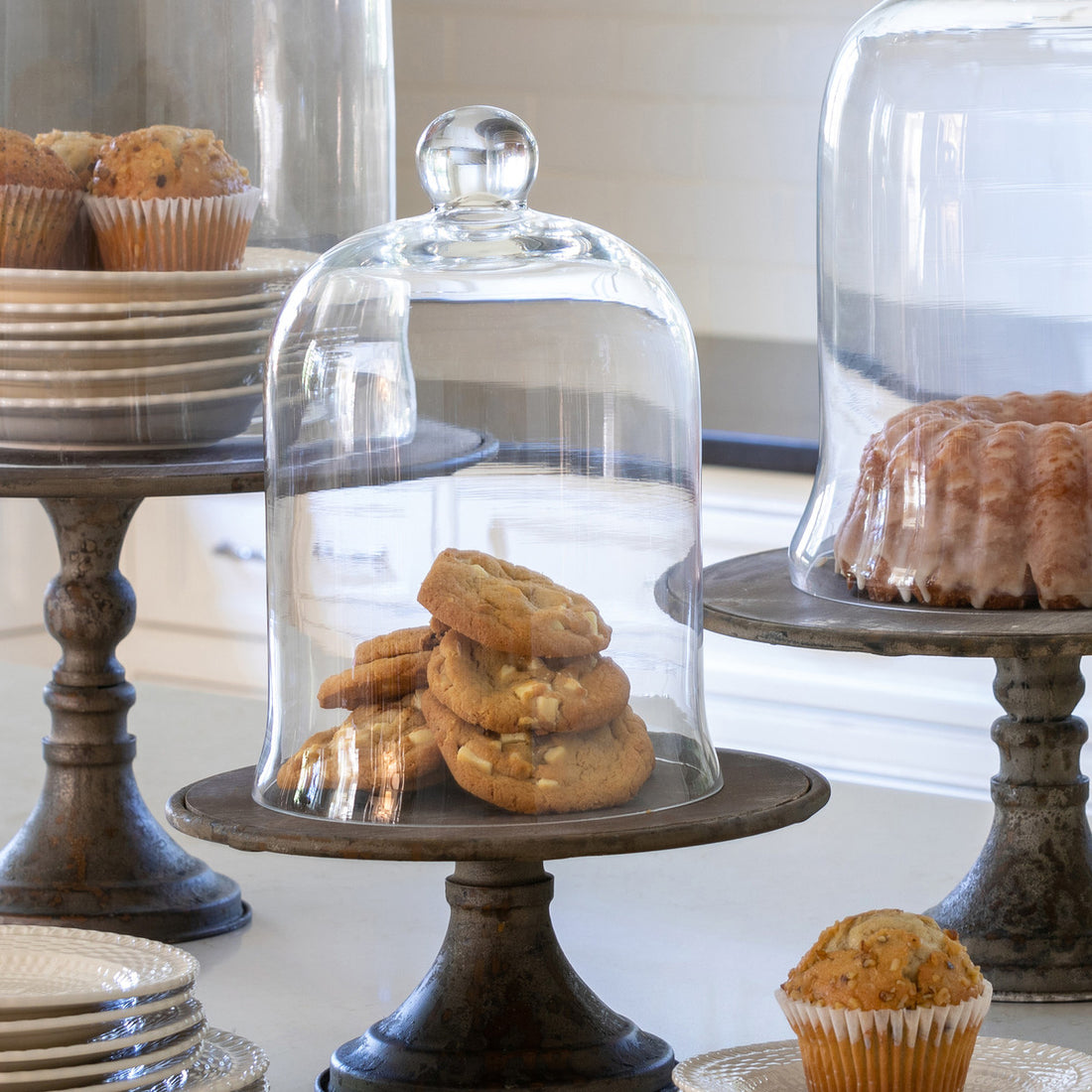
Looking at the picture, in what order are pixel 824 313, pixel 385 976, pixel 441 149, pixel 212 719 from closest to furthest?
pixel 441 149 < pixel 385 976 < pixel 824 313 < pixel 212 719

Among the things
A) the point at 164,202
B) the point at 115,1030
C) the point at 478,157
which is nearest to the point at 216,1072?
the point at 115,1030

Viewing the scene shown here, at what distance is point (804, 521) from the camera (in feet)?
3.57

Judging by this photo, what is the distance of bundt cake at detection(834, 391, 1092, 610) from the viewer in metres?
0.92

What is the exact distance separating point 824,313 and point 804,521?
13 cm

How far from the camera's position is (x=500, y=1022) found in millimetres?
818

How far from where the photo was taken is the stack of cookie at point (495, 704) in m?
0.74

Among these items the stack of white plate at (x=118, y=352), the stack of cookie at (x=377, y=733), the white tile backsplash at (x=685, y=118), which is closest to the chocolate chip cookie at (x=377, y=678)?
the stack of cookie at (x=377, y=733)

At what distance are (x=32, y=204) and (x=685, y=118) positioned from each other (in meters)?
1.41

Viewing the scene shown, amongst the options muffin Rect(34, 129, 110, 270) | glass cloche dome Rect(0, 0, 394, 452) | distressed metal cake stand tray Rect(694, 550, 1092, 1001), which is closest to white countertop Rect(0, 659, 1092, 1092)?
distressed metal cake stand tray Rect(694, 550, 1092, 1001)

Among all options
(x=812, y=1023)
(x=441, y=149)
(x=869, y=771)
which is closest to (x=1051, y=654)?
(x=812, y=1023)

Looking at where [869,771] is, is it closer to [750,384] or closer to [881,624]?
[750,384]

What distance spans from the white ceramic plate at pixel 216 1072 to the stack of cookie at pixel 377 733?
0.34 ft

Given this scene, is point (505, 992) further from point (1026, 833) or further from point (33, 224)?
point (33, 224)

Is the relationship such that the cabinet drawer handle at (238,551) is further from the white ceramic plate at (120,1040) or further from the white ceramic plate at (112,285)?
the white ceramic plate at (120,1040)
